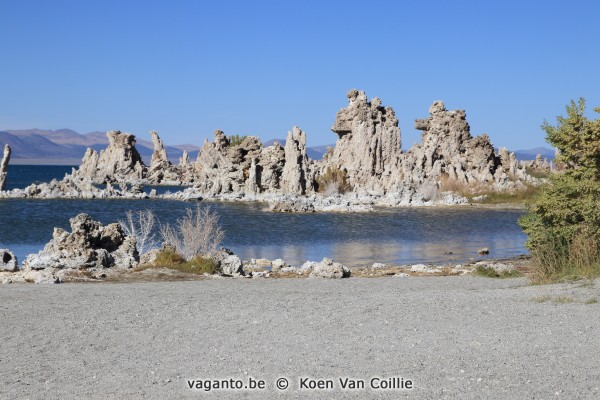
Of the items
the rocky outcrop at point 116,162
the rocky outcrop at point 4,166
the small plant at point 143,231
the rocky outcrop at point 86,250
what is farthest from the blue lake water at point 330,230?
the rocky outcrop at point 116,162

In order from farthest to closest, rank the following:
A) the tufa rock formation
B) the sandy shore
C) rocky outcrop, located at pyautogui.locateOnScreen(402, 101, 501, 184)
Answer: rocky outcrop, located at pyautogui.locateOnScreen(402, 101, 501, 184)
the tufa rock formation
the sandy shore

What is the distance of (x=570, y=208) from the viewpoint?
53.4 feet

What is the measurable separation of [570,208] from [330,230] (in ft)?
86.5

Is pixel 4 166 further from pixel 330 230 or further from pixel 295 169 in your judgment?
pixel 330 230

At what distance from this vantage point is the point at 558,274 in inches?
564

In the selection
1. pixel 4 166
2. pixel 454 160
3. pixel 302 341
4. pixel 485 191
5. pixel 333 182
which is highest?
pixel 454 160

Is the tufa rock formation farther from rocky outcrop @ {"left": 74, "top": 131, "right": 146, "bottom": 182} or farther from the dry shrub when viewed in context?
the dry shrub

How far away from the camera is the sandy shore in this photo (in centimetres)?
752

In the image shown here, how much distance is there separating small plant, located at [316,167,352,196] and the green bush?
164 feet

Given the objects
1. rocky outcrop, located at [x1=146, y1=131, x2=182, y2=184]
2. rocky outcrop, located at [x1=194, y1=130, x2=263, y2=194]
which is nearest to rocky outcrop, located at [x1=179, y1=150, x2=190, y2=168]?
rocky outcrop, located at [x1=146, y1=131, x2=182, y2=184]

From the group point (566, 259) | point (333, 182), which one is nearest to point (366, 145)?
point (333, 182)

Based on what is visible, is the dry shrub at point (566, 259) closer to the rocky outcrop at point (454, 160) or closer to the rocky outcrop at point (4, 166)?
the rocky outcrop at point (454, 160)

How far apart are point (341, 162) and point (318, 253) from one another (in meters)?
44.5

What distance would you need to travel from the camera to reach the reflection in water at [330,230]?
102 feet
